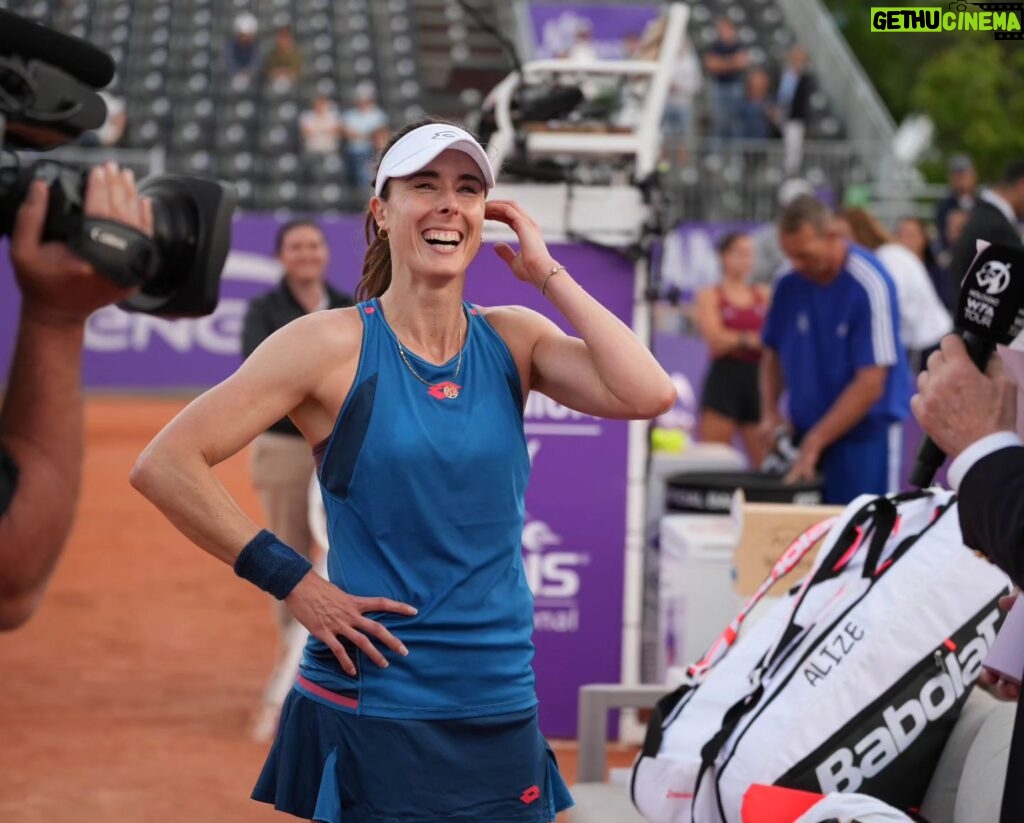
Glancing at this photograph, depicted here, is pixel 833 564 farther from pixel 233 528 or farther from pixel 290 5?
pixel 290 5

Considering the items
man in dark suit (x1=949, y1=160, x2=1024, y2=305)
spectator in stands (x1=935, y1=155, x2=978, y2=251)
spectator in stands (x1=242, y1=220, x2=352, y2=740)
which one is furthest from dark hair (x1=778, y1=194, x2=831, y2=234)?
spectator in stands (x1=935, y1=155, x2=978, y2=251)

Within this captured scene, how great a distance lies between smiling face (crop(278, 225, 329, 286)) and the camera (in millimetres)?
7133

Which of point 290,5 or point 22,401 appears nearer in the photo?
point 22,401

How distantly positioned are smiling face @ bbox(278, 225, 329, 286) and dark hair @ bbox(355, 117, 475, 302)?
147 inches

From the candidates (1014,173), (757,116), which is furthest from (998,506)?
(757,116)

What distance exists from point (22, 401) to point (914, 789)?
2.18m

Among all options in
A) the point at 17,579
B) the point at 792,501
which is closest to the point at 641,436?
the point at 792,501

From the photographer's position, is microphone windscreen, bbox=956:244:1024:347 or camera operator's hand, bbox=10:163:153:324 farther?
A: microphone windscreen, bbox=956:244:1024:347

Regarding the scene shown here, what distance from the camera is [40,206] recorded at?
211 centimetres

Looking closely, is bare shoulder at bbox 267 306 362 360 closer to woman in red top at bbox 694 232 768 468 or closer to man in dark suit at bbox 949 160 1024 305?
man in dark suit at bbox 949 160 1024 305

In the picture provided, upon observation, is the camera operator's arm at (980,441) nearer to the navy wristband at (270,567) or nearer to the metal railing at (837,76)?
the navy wristband at (270,567)

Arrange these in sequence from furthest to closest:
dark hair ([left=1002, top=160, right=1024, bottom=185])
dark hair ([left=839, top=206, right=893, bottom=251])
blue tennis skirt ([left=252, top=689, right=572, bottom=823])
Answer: dark hair ([left=839, top=206, right=893, bottom=251]) → dark hair ([left=1002, top=160, right=1024, bottom=185]) → blue tennis skirt ([left=252, top=689, right=572, bottom=823])

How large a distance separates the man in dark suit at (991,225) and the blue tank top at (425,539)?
0.89m

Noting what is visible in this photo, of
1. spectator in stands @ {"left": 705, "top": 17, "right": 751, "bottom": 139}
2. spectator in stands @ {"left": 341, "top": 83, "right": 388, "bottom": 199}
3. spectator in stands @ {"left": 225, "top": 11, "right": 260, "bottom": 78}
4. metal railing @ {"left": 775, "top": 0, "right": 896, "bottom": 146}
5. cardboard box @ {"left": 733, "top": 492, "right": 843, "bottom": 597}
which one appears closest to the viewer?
cardboard box @ {"left": 733, "top": 492, "right": 843, "bottom": 597}
